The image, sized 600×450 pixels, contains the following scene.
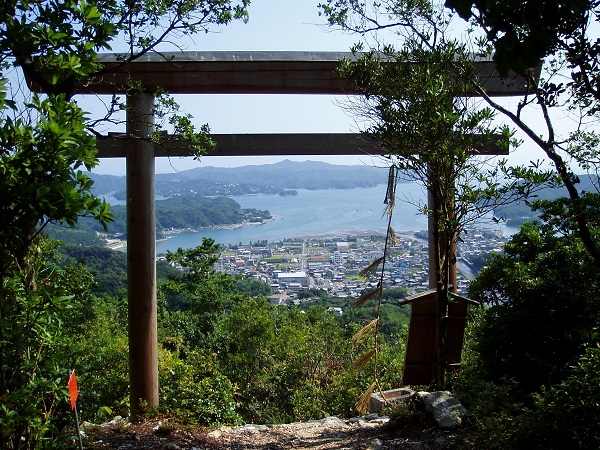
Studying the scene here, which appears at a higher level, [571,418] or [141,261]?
[141,261]

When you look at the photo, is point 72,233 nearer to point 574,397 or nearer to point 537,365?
point 537,365

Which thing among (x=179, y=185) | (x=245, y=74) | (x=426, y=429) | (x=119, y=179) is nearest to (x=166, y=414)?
(x=426, y=429)

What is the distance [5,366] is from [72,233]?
8752 millimetres

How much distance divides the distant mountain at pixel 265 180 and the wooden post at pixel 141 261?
4.44 meters

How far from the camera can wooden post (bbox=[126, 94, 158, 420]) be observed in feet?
14.4

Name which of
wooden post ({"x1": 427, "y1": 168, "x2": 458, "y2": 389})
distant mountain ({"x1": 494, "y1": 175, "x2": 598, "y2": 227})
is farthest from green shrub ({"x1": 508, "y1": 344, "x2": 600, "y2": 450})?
distant mountain ({"x1": 494, "y1": 175, "x2": 598, "y2": 227})

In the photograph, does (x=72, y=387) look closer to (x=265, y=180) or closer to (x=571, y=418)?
(x=571, y=418)

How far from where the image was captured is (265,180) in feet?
35.3

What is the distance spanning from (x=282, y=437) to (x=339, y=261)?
3.42 m

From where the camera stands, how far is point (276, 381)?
6.66 metres

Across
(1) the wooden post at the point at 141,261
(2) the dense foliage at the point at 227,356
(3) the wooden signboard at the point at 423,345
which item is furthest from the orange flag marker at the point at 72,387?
(3) the wooden signboard at the point at 423,345

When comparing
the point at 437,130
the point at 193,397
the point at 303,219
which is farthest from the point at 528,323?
the point at 303,219

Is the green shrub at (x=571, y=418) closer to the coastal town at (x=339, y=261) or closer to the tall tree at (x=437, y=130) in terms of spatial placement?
the tall tree at (x=437, y=130)

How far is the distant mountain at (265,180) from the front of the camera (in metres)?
9.44
